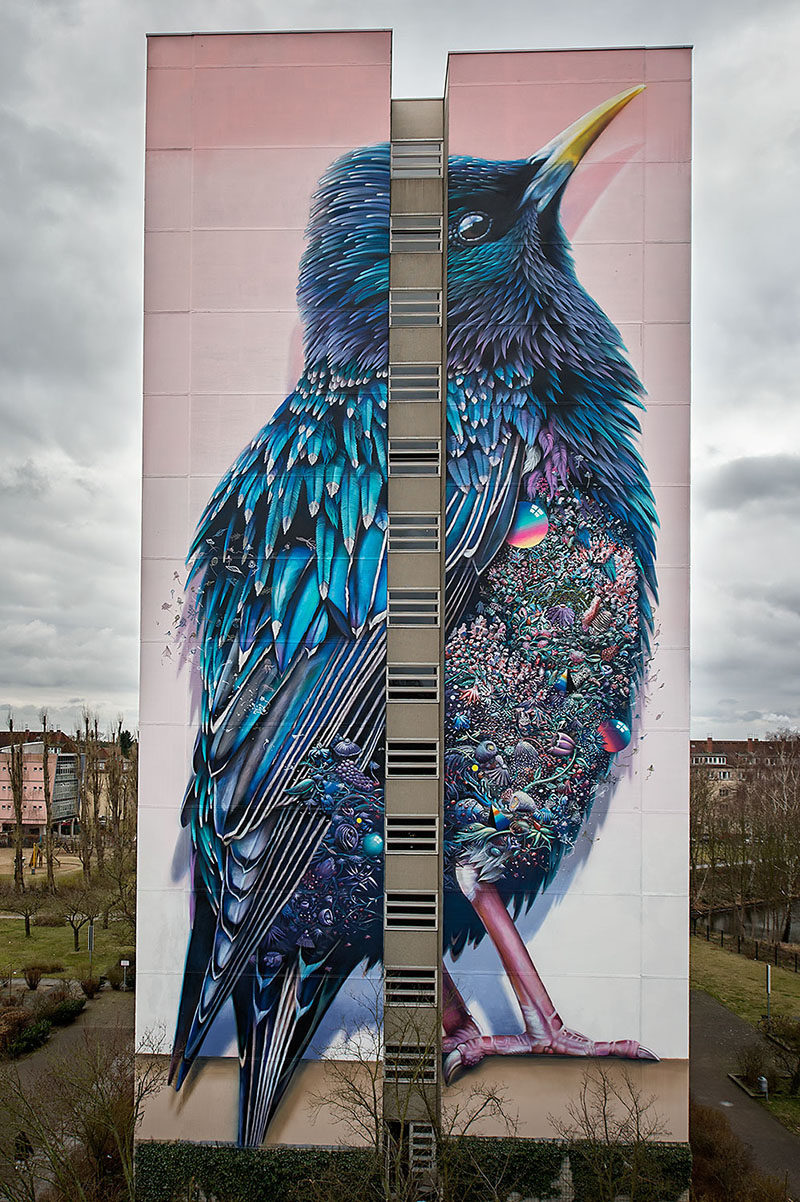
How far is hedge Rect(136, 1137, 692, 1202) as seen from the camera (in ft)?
42.7

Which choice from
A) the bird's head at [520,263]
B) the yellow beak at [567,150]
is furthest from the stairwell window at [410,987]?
the yellow beak at [567,150]

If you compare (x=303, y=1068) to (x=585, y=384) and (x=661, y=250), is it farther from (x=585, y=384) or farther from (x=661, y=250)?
(x=661, y=250)

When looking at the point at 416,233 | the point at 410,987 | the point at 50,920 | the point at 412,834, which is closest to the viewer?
the point at 410,987

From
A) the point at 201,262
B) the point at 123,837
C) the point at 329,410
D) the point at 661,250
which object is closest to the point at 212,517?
the point at 329,410

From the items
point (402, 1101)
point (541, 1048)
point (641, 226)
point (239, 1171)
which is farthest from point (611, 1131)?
point (641, 226)

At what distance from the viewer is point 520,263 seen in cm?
1401

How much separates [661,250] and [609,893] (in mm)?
10582

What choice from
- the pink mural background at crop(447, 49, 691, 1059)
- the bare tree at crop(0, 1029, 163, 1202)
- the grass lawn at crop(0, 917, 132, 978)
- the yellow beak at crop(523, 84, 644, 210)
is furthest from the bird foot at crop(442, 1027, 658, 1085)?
the grass lawn at crop(0, 917, 132, 978)

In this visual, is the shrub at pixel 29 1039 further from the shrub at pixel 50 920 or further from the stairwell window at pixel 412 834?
the stairwell window at pixel 412 834

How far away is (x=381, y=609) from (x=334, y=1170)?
8897mm

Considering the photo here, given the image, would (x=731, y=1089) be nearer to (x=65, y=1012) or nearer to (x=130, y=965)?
(x=65, y=1012)

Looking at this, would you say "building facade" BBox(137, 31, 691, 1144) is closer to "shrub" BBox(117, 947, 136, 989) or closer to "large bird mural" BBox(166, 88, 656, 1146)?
"large bird mural" BBox(166, 88, 656, 1146)

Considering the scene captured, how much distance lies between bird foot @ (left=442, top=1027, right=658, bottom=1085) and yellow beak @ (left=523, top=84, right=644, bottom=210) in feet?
44.3

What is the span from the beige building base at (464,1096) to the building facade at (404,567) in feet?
0.22
